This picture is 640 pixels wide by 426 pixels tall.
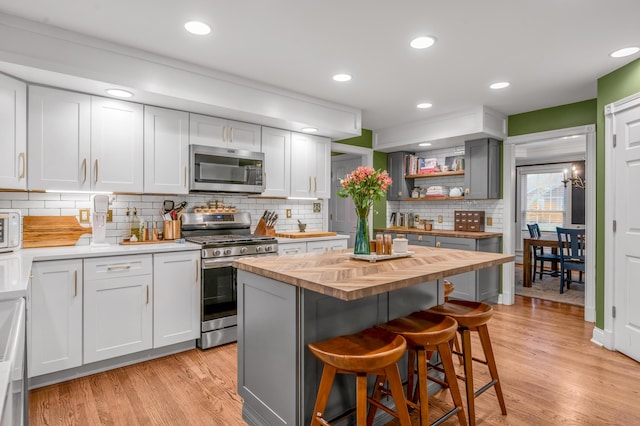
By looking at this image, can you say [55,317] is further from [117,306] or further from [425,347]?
[425,347]

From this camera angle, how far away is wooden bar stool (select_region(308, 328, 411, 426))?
1.51 metres

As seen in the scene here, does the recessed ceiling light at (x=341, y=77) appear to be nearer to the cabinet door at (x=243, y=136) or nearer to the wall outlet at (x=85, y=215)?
the cabinet door at (x=243, y=136)

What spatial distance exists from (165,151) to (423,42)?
2.39m

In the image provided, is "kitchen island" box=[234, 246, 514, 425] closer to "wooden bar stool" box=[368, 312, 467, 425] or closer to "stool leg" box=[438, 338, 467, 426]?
"wooden bar stool" box=[368, 312, 467, 425]

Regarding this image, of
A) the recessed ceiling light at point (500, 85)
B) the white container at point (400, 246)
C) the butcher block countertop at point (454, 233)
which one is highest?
the recessed ceiling light at point (500, 85)

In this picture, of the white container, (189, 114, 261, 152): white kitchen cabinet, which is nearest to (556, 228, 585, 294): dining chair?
the white container

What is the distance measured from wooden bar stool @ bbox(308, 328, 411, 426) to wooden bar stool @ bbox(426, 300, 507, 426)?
542 millimetres

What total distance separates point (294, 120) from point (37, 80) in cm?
216

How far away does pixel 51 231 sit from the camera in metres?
3.02

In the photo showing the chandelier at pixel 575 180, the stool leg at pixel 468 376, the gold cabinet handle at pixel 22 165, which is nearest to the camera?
the stool leg at pixel 468 376

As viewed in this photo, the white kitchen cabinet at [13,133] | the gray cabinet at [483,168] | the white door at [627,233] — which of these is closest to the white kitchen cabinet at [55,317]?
the white kitchen cabinet at [13,133]

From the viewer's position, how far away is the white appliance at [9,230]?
98.4 inches

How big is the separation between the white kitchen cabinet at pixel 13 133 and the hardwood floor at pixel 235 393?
1.50m

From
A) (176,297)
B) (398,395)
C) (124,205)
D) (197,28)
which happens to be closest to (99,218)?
(124,205)
